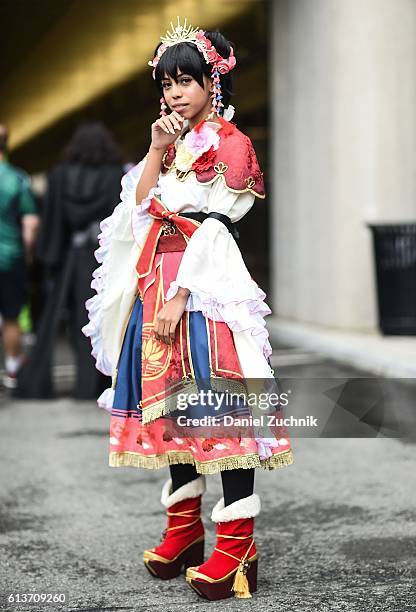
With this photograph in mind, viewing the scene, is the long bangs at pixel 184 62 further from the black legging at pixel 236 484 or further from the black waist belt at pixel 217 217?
the black legging at pixel 236 484

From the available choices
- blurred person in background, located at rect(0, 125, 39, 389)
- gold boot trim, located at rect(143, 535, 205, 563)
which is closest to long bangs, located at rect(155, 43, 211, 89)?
gold boot trim, located at rect(143, 535, 205, 563)

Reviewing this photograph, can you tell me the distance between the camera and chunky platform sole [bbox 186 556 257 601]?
3592 millimetres

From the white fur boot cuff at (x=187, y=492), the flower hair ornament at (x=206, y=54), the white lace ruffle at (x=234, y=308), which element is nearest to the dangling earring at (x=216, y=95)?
the flower hair ornament at (x=206, y=54)

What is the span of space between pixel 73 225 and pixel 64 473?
9.56ft

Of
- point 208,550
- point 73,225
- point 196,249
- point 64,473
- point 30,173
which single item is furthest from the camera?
point 30,173

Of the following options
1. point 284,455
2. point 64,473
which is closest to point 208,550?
point 284,455

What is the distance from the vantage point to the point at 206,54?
3.65 meters

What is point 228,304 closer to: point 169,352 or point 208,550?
point 169,352

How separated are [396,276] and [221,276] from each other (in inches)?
311

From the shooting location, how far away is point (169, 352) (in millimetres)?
3648

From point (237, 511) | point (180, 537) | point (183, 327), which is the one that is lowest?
point (180, 537)

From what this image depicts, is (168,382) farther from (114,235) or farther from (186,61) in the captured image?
(186,61)

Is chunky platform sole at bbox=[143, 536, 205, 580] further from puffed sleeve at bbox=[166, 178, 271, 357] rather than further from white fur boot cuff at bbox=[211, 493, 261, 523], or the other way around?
puffed sleeve at bbox=[166, 178, 271, 357]

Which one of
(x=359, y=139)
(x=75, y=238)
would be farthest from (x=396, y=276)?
(x=75, y=238)
